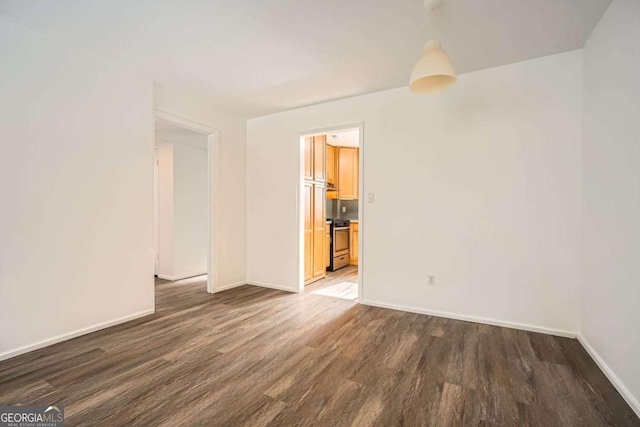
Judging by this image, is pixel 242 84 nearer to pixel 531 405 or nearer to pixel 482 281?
pixel 482 281

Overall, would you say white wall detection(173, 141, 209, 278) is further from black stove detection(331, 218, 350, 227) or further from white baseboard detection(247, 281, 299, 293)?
black stove detection(331, 218, 350, 227)

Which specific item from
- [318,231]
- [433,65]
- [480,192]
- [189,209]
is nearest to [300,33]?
[433,65]

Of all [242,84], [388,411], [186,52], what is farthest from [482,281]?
[186,52]

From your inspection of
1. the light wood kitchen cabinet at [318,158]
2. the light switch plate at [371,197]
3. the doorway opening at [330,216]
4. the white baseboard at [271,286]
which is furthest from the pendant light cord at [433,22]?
the white baseboard at [271,286]

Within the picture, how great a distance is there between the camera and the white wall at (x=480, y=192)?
251 cm

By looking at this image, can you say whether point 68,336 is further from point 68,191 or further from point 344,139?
point 344,139

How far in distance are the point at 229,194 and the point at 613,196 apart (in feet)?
12.8

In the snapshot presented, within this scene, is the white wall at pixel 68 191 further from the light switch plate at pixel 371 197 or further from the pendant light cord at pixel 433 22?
the pendant light cord at pixel 433 22

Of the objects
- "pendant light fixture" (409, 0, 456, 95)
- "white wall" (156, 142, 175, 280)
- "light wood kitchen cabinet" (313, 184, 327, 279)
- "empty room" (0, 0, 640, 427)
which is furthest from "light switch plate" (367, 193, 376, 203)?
"white wall" (156, 142, 175, 280)

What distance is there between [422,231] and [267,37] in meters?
2.36

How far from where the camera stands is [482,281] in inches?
111

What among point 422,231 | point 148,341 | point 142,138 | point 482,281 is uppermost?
point 142,138

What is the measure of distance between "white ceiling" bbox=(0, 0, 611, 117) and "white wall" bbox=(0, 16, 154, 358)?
316 mm

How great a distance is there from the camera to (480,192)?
9.22 ft
